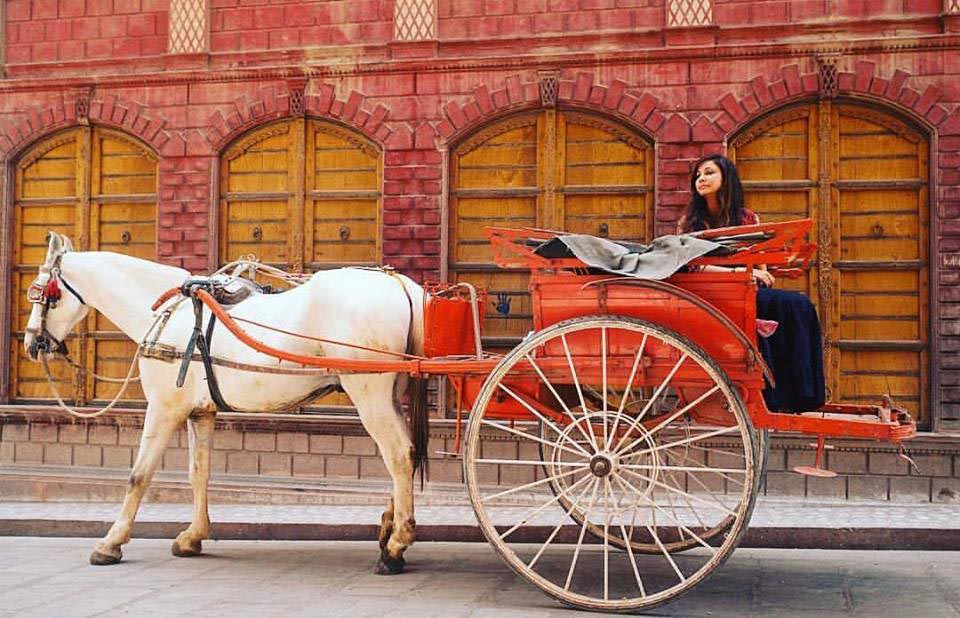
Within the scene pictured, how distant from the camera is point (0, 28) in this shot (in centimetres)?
1138

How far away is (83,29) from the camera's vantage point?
→ 1122cm

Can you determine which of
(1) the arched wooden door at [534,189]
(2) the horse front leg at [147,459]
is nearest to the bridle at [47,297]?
(2) the horse front leg at [147,459]

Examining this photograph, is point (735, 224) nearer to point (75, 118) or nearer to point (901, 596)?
point (901, 596)

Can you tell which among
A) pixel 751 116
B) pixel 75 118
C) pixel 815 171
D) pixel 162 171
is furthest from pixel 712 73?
pixel 75 118

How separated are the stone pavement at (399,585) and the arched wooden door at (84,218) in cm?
421

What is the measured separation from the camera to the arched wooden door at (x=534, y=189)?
10.0 metres

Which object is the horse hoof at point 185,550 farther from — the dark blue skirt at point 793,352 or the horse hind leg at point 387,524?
the dark blue skirt at point 793,352

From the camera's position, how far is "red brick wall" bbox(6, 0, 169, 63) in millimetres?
11039

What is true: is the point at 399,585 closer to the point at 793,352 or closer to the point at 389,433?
the point at 389,433

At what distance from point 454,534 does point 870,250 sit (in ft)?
15.7

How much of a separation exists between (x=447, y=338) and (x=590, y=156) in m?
4.58

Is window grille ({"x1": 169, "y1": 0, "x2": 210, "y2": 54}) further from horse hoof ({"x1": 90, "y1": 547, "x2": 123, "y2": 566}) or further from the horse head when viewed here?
horse hoof ({"x1": 90, "y1": 547, "x2": 123, "y2": 566})

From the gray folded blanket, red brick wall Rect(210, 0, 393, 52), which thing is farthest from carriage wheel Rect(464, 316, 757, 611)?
red brick wall Rect(210, 0, 393, 52)

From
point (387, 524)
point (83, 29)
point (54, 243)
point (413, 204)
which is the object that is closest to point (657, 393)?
point (387, 524)
